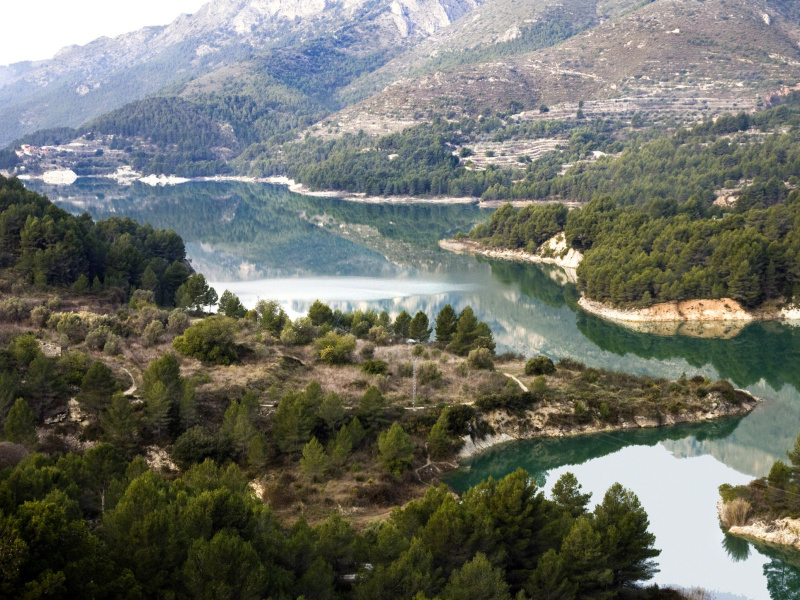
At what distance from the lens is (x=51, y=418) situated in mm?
25562

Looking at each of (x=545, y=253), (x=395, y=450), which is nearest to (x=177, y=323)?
(x=395, y=450)

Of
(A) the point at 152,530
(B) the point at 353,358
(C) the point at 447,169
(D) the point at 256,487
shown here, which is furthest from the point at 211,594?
(C) the point at 447,169

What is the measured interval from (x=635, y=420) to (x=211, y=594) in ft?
77.6

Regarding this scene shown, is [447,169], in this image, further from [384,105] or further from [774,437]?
[774,437]

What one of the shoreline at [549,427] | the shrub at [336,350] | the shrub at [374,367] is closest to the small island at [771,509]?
the shoreline at [549,427]

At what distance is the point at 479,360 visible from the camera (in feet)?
118

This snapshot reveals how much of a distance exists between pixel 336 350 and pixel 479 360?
6650 mm

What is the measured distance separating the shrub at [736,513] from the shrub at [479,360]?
13078mm

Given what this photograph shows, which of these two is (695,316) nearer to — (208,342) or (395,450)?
(395,450)

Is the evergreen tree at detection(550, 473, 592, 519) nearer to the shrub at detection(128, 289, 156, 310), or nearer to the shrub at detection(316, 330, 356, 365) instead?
the shrub at detection(316, 330, 356, 365)

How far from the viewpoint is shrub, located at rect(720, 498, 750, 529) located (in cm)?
2514

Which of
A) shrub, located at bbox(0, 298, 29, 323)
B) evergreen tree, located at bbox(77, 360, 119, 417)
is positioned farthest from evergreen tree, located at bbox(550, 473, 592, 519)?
shrub, located at bbox(0, 298, 29, 323)

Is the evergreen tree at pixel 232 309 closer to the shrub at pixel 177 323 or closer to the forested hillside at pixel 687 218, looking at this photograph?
the shrub at pixel 177 323

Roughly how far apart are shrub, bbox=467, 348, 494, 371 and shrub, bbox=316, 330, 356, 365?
5.42 m
